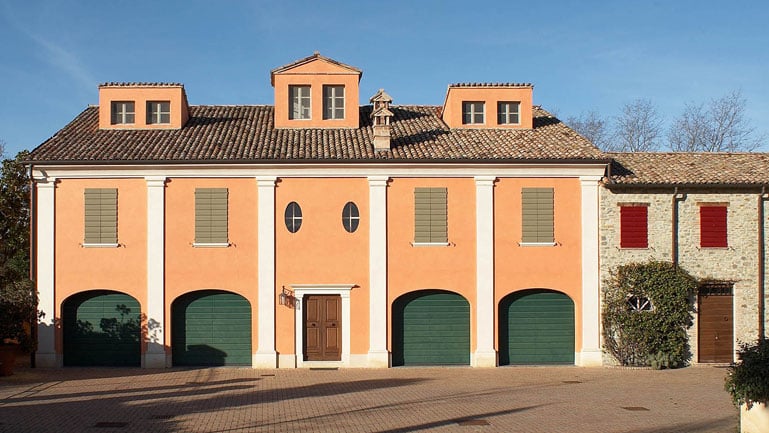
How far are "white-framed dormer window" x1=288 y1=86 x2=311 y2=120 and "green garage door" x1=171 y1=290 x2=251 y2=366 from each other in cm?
628

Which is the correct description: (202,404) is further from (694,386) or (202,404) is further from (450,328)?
(694,386)

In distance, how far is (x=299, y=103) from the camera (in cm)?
2553

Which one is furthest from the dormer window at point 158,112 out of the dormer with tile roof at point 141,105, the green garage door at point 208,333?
the green garage door at point 208,333

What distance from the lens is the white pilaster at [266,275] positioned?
22984mm

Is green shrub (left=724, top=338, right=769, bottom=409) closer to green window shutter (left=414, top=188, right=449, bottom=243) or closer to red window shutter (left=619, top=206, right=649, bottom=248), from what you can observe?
red window shutter (left=619, top=206, right=649, bottom=248)

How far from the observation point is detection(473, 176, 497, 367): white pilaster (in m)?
23.2

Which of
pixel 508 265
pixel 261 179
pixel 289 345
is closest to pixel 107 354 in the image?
pixel 289 345

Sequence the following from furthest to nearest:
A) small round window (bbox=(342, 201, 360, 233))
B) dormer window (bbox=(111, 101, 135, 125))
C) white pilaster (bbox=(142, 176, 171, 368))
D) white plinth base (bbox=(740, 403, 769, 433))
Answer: dormer window (bbox=(111, 101, 135, 125)), small round window (bbox=(342, 201, 360, 233)), white pilaster (bbox=(142, 176, 171, 368)), white plinth base (bbox=(740, 403, 769, 433))

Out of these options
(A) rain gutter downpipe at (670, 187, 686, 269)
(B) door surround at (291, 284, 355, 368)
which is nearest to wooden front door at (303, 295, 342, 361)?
(B) door surround at (291, 284, 355, 368)

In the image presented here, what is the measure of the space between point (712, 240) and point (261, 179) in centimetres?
1370

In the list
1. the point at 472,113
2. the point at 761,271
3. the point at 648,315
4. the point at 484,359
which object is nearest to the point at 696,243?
the point at 761,271

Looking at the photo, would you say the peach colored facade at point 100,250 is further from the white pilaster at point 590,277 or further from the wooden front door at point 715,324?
the wooden front door at point 715,324

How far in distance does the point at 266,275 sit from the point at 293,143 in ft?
13.7

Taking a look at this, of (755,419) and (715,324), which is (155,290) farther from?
(715,324)
